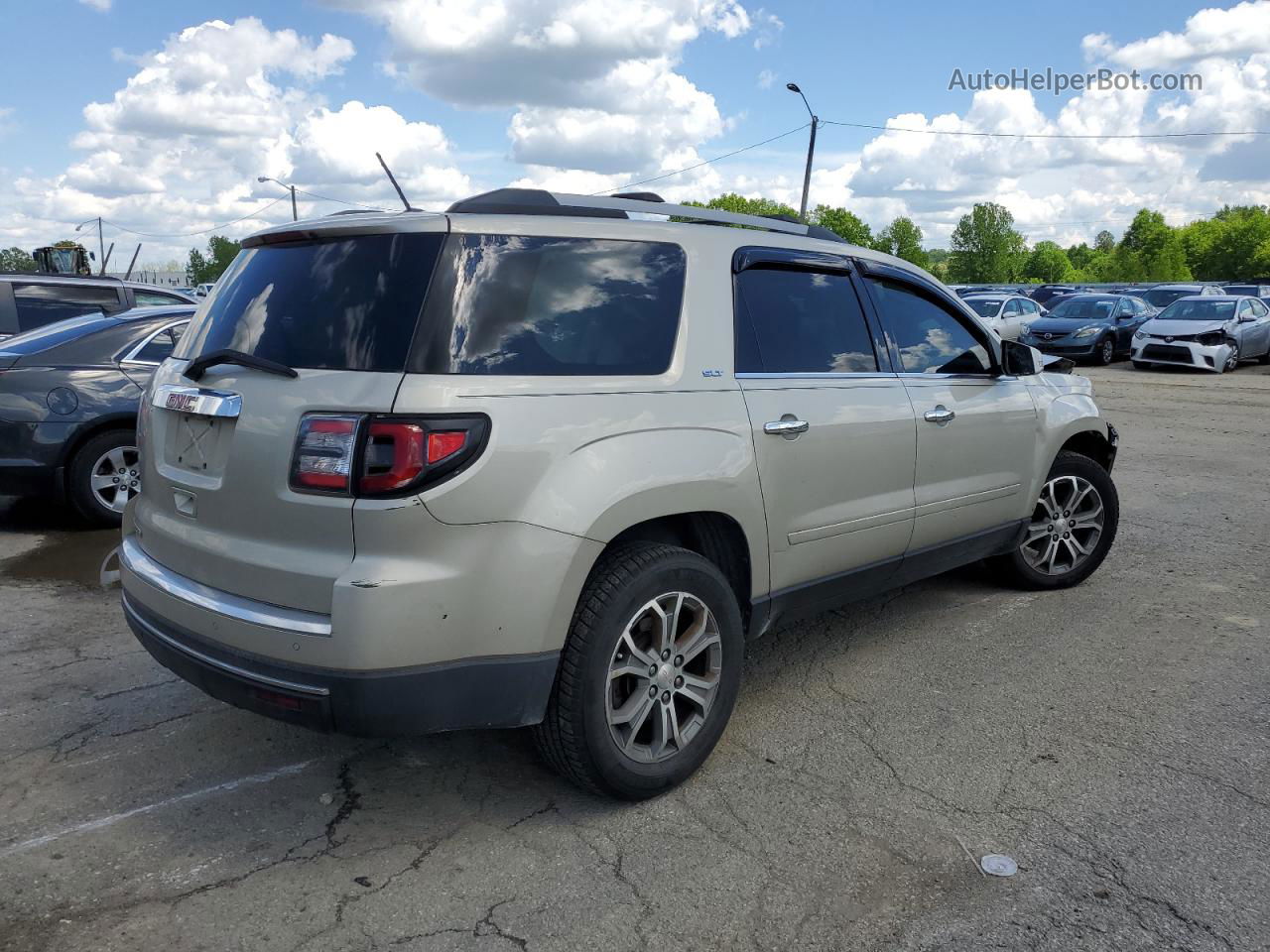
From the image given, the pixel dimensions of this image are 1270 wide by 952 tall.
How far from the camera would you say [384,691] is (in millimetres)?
2717

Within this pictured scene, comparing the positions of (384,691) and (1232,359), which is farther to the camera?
Answer: (1232,359)

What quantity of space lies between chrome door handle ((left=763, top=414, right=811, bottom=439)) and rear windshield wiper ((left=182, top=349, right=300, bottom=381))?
5.25 ft

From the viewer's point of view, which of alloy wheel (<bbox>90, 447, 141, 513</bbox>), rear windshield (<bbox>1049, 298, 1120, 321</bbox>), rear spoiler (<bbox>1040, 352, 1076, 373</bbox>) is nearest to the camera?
rear spoiler (<bbox>1040, 352, 1076, 373</bbox>)

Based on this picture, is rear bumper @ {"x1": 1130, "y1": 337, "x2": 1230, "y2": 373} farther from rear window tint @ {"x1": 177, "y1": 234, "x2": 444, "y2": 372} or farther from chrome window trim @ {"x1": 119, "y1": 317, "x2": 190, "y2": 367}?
rear window tint @ {"x1": 177, "y1": 234, "x2": 444, "y2": 372}

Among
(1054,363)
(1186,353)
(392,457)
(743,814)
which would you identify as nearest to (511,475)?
(392,457)

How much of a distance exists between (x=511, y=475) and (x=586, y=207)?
3.55 ft

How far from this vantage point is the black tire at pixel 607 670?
9.79 feet

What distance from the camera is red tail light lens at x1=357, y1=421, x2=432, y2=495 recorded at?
268 centimetres

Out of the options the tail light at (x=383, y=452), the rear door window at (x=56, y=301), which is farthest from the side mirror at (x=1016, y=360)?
the rear door window at (x=56, y=301)

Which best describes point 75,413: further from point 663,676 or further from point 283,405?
point 663,676

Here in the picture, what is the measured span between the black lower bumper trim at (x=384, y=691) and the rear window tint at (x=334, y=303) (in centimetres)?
85

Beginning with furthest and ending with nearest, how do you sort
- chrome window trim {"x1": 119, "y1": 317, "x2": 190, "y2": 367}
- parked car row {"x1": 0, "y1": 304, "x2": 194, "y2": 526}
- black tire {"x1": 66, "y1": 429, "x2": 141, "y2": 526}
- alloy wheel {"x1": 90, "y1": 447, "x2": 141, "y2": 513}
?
1. chrome window trim {"x1": 119, "y1": 317, "x2": 190, "y2": 367}
2. alloy wheel {"x1": 90, "y1": 447, "x2": 141, "y2": 513}
3. black tire {"x1": 66, "y1": 429, "x2": 141, "y2": 526}
4. parked car row {"x1": 0, "y1": 304, "x2": 194, "y2": 526}

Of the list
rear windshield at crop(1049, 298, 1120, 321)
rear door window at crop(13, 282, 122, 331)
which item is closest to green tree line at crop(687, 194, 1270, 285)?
rear windshield at crop(1049, 298, 1120, 321)

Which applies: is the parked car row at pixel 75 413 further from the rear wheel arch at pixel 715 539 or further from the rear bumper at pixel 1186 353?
the rear bumper at pixel 1186 353
